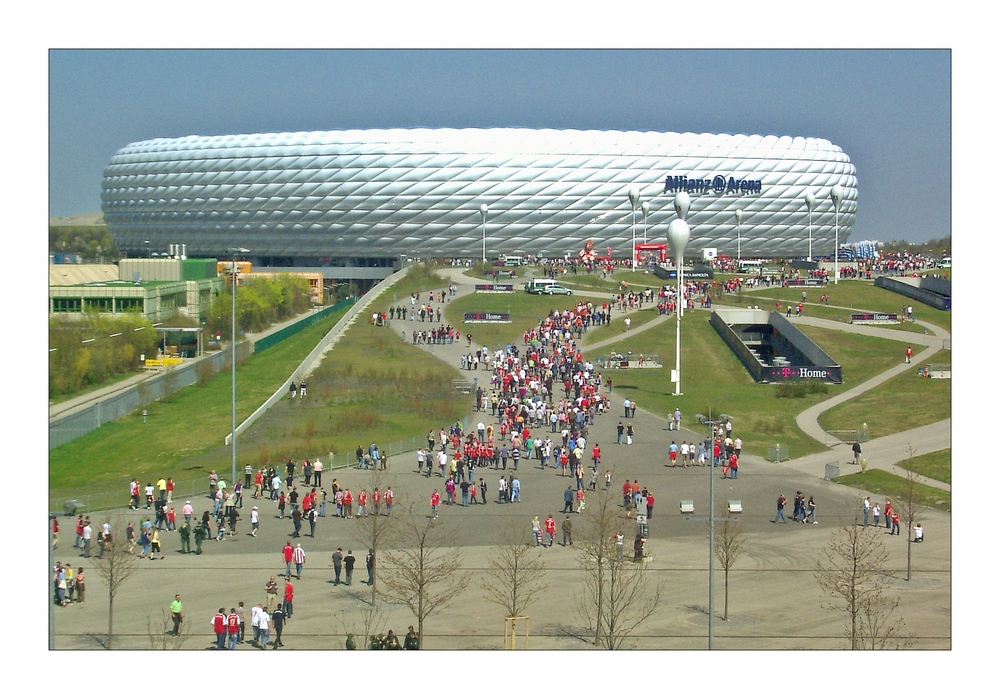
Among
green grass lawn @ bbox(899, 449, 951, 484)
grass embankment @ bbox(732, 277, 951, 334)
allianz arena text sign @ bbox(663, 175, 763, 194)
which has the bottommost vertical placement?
green grass lawn @ bbox(899, 449, 951, 484)

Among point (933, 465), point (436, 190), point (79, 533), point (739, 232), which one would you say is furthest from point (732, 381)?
point (739, 232)

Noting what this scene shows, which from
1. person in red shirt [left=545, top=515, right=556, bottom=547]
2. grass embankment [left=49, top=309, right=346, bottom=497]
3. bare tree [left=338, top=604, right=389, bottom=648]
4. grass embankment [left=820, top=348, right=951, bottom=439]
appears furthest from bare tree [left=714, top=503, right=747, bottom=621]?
grass embankment [left=49, top=309, right=346, bottom=497]

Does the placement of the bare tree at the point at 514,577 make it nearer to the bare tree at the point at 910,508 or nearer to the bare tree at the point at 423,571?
the bare tree at the point at 423,571

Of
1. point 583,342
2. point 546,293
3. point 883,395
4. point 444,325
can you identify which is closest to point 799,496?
point 883,395

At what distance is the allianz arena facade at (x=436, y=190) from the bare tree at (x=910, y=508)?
90832 millimetres

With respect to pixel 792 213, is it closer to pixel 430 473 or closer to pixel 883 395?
pixel 883 395

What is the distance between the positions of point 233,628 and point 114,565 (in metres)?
3.48

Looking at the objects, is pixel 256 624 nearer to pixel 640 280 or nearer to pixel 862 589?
pixel 862 589

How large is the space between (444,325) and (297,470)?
2709cm

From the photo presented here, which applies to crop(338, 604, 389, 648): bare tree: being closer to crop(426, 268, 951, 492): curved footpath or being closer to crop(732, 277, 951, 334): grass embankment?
crop(426, 268, 951, 492): curved footpath

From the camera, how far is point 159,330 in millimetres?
63781

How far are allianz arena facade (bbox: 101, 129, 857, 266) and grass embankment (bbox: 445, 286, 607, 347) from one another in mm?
49201

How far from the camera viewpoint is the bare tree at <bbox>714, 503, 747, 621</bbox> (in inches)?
1032

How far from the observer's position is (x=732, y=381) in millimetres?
53094
